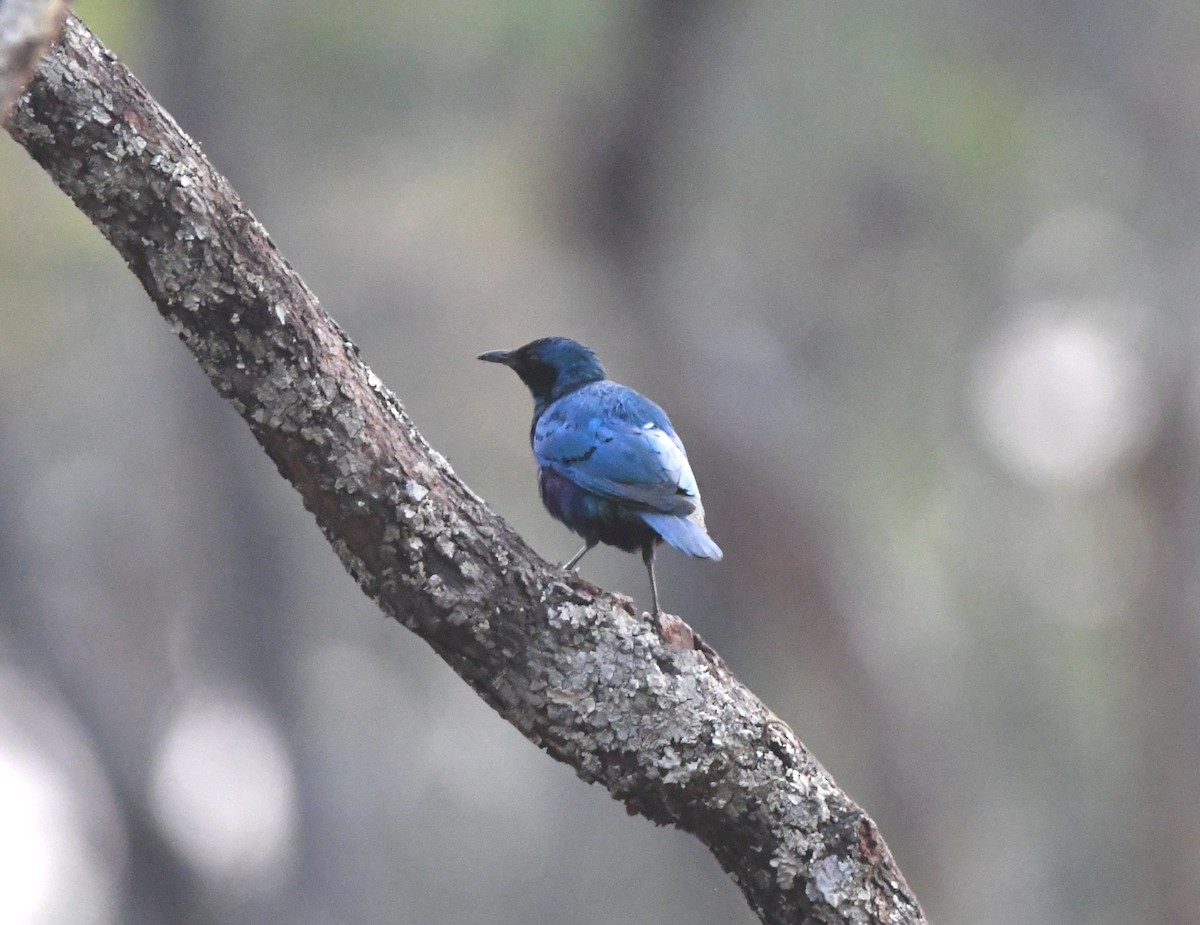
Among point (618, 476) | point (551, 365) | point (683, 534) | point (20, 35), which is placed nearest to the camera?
point (20, 35)

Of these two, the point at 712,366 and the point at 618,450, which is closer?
the point at 618,450

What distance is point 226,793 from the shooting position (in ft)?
26.7

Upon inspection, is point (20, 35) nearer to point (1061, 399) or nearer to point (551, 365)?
point (551, 365)

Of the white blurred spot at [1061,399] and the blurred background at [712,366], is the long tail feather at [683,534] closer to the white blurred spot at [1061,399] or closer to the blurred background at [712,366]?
the blurred background at [712,366]

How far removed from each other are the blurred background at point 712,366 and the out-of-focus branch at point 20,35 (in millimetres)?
6155

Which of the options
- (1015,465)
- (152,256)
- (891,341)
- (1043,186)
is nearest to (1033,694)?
(1015,465)

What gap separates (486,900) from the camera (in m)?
15.1

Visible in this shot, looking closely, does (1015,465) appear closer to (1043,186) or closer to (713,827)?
(1043,186)

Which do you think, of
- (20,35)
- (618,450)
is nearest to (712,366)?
(618,450)

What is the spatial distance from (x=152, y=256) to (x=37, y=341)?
6997mm

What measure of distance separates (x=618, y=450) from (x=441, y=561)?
3.46 ft

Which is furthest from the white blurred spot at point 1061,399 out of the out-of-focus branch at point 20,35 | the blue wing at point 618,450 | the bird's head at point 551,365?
the out-of-focus branch at point 20,35

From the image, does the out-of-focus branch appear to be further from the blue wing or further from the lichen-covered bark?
the blue wing

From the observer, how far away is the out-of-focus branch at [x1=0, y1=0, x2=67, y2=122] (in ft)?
4.40
